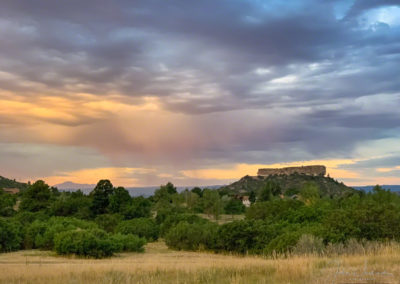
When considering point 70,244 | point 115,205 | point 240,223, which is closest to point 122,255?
point 70,244

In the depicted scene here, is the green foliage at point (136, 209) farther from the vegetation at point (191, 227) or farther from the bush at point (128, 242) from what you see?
the bush at point (128, 242)

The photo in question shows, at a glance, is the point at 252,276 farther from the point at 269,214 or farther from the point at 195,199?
the point at 195,199

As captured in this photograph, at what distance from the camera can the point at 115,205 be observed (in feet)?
195

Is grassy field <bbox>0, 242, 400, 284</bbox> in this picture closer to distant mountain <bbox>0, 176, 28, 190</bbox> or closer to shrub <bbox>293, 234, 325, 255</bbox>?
shrub <bbox>293, 234, 325, 255</bbox>

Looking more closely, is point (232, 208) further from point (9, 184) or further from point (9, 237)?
point (9, 184)

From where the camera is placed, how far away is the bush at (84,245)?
1352 inches

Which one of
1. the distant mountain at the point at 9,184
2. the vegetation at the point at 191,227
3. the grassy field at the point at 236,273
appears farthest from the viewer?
the distant mountain at the point at 9,184

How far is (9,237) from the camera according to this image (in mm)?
38875

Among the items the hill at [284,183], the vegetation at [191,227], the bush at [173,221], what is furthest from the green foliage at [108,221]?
the hill at [284,183]

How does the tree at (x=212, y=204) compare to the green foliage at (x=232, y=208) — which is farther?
the green foliage at (x=232, y=208)

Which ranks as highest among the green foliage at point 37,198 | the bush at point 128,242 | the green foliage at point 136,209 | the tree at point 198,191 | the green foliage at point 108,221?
the tree at point 198,191

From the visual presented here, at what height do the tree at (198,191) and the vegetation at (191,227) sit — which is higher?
the tree at (198,191)

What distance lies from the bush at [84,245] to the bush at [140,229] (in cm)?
1178

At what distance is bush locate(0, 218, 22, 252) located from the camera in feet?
126
